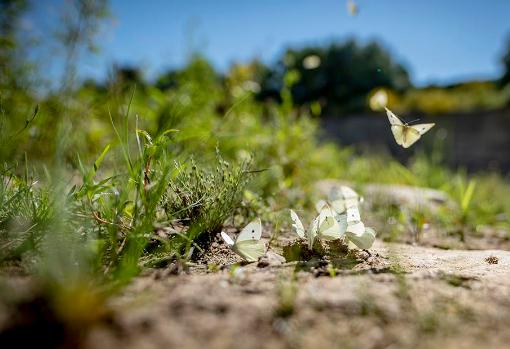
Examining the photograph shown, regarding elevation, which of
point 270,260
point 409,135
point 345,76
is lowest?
point 270,260

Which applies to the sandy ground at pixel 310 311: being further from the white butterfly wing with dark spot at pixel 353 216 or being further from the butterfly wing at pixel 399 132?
the butterfly wing at pixel 399 132

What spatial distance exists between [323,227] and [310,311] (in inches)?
19.2

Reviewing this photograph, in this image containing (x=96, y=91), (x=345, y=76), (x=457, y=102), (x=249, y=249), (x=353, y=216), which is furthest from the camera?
(x=345, y=76)

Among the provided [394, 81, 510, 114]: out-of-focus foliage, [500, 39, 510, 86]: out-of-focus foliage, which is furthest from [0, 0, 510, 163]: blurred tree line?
[500, 39, 510, 86]: out-of-focus foliage

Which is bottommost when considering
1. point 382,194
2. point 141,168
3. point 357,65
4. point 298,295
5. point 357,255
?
point 382,194

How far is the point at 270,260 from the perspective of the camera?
1057 millimetres

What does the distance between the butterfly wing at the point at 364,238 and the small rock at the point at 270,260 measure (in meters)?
0.22

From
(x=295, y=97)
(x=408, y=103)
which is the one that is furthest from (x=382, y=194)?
(x=295, y=97)

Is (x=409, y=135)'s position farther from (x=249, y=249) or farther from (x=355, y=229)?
(x=249, y=249)

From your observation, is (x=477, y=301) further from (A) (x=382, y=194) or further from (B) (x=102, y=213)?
(A) (x=382, y=194)

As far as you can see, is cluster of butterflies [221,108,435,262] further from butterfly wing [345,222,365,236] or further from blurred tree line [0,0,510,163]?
blurred tree line [0,0,510,163]

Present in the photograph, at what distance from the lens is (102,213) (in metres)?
1.13

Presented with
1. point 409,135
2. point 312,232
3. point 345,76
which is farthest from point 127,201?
point 345,76

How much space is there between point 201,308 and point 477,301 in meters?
0.54
